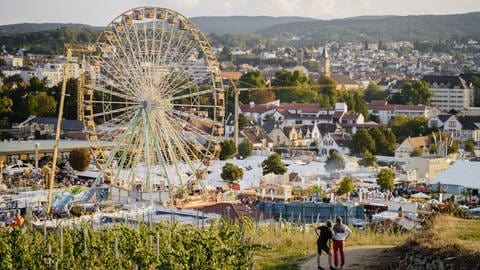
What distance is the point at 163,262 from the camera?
12.3m

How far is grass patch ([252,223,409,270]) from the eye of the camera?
14.1 metres

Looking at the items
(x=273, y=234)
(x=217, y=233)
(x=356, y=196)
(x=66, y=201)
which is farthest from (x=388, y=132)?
(x=217, y=233)

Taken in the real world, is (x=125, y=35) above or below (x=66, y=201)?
above

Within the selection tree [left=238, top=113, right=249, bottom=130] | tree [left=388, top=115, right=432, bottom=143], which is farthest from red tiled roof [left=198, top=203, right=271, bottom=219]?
tree [left=238, top=113, right=249, bottom=130]

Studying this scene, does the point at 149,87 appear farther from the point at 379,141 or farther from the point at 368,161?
the point at 379,141

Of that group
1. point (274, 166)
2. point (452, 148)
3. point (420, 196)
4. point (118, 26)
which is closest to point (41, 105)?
point (274, 166)

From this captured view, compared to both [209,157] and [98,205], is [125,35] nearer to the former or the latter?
[209,157]

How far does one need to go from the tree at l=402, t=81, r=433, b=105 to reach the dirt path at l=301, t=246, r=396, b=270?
68.4 meters

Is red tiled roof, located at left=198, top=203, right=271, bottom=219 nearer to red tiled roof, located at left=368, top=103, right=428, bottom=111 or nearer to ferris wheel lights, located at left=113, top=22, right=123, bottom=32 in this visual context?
ferris wheel lights, located at left=113, top=22, right=123, bottom=32

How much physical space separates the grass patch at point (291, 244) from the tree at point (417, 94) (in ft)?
216

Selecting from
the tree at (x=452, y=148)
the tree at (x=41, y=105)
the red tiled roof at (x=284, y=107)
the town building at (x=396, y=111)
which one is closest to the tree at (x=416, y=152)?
the tree at (x=452, y=148)

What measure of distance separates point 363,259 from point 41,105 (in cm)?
4952

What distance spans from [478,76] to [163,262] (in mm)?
85479

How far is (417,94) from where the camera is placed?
81312 millimetres
